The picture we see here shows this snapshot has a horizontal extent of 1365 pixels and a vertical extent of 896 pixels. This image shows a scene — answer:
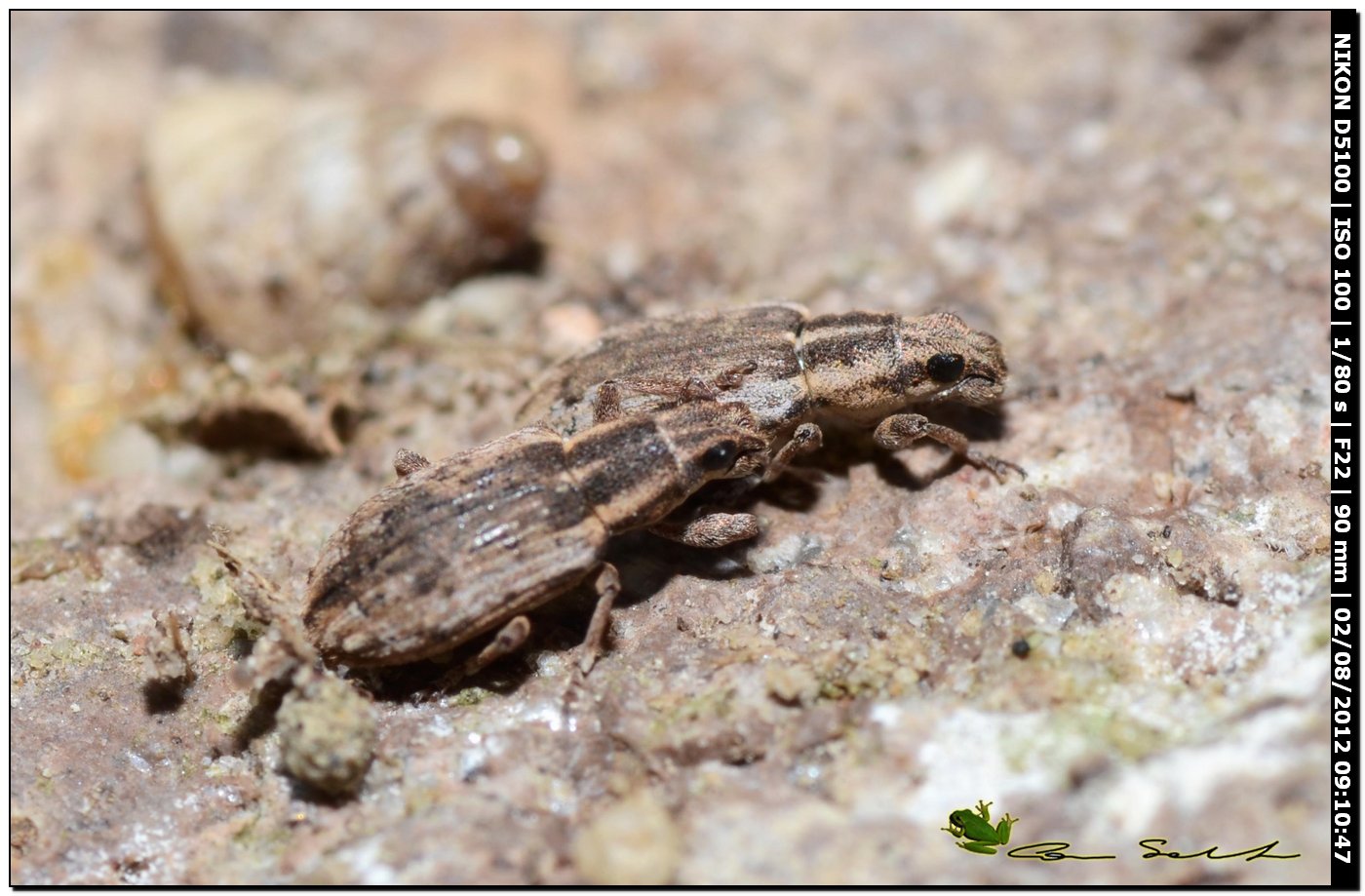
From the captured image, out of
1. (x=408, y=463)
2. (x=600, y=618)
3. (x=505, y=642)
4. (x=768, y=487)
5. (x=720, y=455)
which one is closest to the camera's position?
(x=505, y=642)

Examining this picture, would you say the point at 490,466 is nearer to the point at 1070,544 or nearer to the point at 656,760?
the point at 656,760

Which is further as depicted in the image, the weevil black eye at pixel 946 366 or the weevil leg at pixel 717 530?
the weevil black eye at pixel 946 366

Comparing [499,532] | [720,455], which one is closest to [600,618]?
[499,532]

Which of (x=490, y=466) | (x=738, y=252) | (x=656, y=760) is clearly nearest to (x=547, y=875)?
(x=656, y=760)

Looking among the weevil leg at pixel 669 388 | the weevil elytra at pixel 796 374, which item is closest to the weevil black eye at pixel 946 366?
the weevil elytra at pixel 796 374

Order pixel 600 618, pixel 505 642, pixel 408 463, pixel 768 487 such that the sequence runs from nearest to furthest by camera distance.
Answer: pixel 505 642 → pixel 600 618 → pixel 408 463 → pixel 768 487

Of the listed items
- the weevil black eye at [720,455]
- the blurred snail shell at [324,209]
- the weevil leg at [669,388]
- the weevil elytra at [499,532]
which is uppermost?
the blurred snail shell at [324,209]

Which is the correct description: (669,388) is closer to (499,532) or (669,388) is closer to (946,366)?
(499,532)

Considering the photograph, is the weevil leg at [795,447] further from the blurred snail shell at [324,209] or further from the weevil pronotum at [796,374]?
the blurred snail shell at [324,209]
